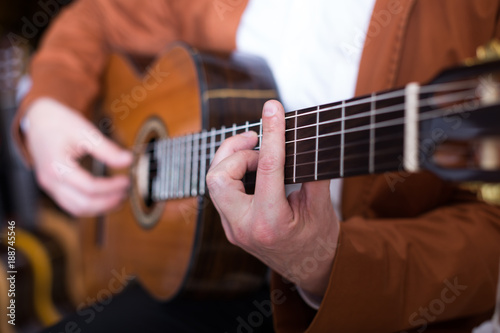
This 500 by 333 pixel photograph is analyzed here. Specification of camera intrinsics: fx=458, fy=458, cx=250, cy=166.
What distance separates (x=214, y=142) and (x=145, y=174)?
314 mm

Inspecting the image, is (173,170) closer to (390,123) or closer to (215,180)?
(215,180)

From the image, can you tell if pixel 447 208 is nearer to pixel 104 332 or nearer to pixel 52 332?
pixel 104 332

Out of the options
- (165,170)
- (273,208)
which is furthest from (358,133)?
(165,170)

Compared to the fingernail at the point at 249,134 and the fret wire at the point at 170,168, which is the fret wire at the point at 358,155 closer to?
the fingernail at the point at 249,134

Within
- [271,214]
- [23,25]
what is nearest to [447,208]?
[271,214]

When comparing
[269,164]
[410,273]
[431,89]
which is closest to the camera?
[431,89]

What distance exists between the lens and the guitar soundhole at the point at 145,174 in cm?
88

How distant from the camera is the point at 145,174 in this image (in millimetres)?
913

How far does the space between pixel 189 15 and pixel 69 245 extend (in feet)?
2.21

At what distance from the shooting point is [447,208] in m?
0.66

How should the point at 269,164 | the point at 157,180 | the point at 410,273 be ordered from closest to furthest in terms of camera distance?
1. the point at 269,164
2. the point at 410,273
3. the point at 157,180

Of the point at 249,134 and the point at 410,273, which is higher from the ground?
the point at 249,134

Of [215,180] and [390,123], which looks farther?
[215,180]

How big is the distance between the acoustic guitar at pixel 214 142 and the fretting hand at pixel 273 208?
25mm
